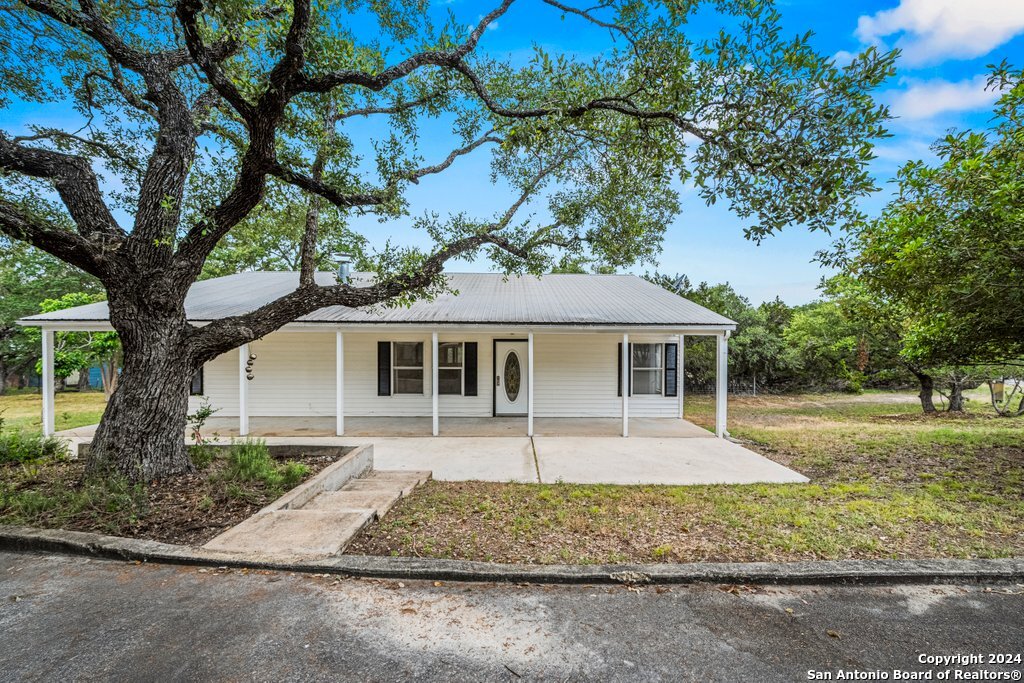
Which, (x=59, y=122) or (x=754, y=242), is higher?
(x=59, y=122)

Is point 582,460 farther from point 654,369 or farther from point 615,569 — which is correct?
point 654,369

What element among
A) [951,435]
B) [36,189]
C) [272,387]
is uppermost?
[36,189]

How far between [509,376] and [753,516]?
7.22 m

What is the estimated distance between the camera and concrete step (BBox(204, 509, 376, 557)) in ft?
10.3

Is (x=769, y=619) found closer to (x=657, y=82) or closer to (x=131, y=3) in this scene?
(x=657, y=82)

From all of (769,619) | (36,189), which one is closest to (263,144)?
(36,189)

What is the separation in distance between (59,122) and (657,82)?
789cm

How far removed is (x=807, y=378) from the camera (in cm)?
1841

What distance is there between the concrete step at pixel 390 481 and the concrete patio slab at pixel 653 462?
5.41 ft

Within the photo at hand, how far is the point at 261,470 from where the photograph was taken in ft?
15.1

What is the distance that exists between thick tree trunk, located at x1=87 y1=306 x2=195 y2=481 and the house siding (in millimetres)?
6154

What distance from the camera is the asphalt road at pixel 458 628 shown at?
6.73 ft

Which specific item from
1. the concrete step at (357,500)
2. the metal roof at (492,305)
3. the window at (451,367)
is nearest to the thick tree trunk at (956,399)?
the metal roof at (492,305)

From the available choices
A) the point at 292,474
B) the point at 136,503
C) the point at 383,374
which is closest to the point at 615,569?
the point at 292,474
